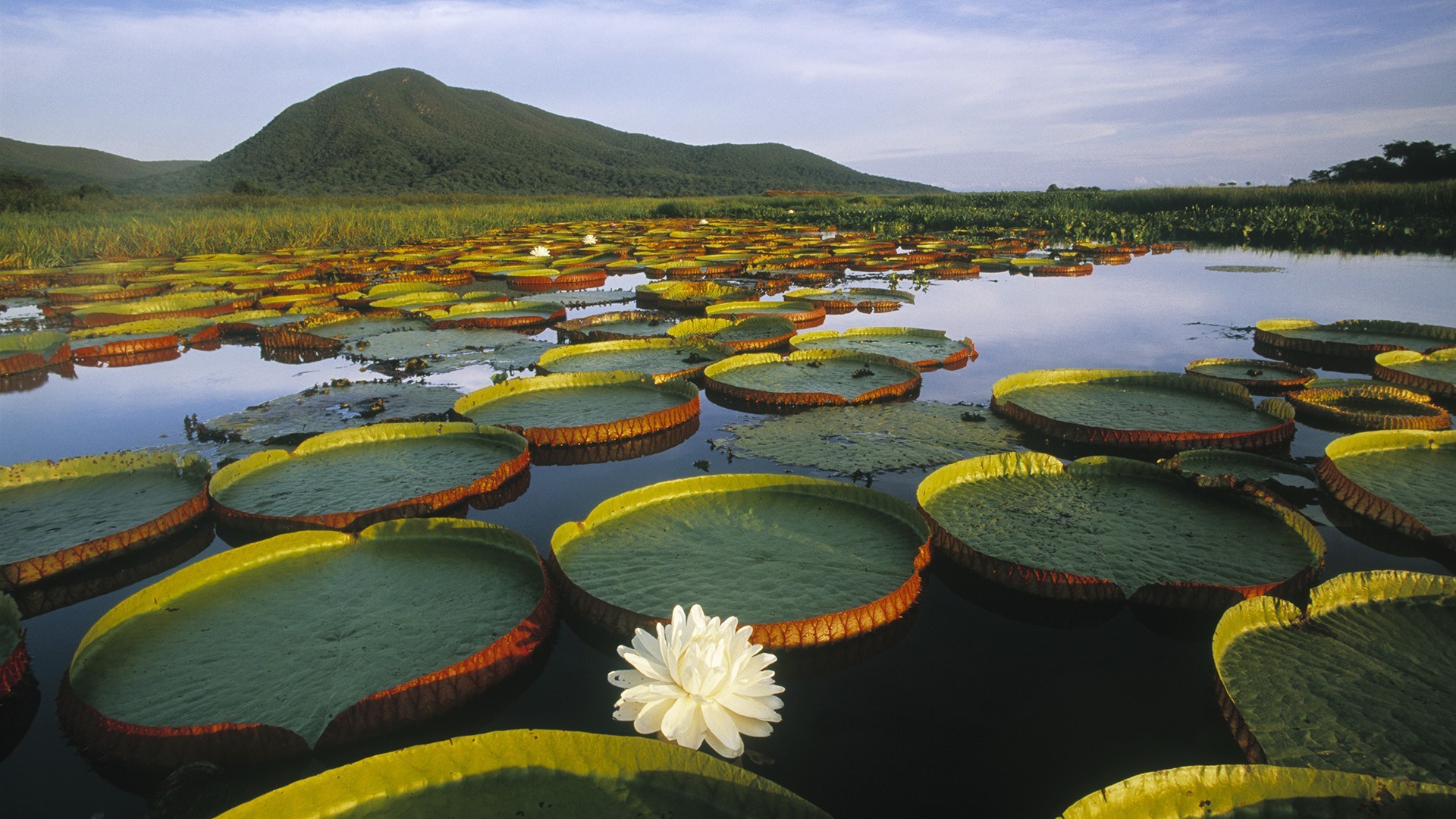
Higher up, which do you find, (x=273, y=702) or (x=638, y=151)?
(x=638, y=151)

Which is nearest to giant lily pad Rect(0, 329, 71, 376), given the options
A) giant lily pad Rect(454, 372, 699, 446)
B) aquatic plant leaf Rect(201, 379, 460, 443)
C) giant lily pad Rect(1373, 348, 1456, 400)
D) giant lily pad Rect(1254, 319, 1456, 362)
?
aquatic plant leaf Rect(201, 379, 460, 443)

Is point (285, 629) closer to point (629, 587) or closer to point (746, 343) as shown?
point (629, 587)

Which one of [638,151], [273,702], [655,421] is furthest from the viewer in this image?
[638,151]

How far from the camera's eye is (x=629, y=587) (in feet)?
7.01

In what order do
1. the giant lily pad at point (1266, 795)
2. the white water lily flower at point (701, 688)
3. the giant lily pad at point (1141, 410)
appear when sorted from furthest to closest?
1. the giant lily pad at point (1141, 410)
2. the white water lily flower at point (701, 688)
3. the giant lily pad at point (1266, 795)

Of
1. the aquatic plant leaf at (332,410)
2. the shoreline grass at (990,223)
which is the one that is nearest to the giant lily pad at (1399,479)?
the aquatic plant leaf at (332,410)

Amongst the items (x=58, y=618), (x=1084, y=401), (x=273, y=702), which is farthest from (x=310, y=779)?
(x=1084, y=401)

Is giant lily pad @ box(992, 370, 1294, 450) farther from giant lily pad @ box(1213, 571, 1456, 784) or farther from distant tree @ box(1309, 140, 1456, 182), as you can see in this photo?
distant tree @ box(1309, 140, 1456, 182)

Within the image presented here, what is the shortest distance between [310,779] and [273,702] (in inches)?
21.8

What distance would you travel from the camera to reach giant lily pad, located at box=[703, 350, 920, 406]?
14.0ft

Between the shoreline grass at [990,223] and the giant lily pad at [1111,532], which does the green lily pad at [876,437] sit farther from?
the shoreline grass at [990,223]

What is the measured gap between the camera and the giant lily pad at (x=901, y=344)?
5.24 meters

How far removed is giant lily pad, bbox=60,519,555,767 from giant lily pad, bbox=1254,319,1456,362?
5949 millimetres

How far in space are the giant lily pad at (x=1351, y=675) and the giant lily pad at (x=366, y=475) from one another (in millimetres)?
2608
